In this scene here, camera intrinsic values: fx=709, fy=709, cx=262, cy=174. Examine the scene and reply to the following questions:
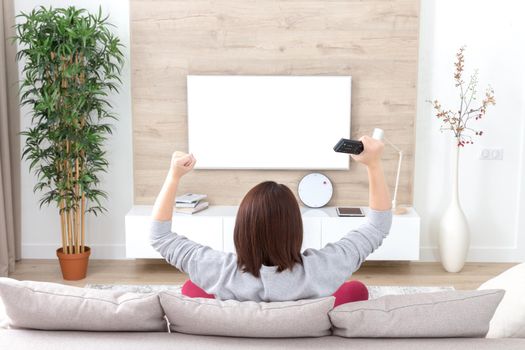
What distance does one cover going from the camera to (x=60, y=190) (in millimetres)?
4746

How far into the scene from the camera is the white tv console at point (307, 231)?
15.9 feet

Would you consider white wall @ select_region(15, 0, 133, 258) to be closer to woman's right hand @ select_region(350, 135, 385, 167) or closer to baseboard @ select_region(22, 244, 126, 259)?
baseboard @ select_region(22, 244, 126, 259)

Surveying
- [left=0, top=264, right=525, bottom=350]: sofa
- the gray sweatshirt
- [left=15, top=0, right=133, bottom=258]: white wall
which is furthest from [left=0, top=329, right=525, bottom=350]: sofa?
[left=15, top=0, right=133, bottom=258]: white wall

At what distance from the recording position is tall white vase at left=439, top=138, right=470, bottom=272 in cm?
492

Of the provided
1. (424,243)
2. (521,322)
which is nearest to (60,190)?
(424,243)

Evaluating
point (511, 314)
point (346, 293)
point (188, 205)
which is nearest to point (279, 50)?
point (188, 205)

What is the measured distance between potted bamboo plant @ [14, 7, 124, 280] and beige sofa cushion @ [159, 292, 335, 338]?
2888mm

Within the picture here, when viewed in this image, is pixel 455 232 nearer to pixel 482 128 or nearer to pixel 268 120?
pixel 482 128

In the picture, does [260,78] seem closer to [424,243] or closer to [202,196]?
[202,196]

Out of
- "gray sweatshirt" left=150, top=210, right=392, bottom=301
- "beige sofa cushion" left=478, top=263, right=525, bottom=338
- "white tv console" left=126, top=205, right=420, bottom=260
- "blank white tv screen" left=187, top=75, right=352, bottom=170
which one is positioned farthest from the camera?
"blank white tv screen" left=187, top=75, right=352, bottom=170

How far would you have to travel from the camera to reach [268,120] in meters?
5.00

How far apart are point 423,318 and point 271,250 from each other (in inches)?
19.2

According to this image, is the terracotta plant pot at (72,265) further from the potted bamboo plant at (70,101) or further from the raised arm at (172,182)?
the raised arm at (172,182)

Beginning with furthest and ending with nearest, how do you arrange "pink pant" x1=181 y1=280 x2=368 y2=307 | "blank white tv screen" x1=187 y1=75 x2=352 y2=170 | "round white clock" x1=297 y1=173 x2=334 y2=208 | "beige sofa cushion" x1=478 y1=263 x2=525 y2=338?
"round white clock" x1=297 y1=173 x2=334 y2=208 → "blank white tv screen" x1=187 y1=75 x2=352 y2=170 → "pink pant" x1=181 y1=280 x2=368 y2=307 → "beige sofa cushion" x1=478 y1=263 x2=525 y2=338
